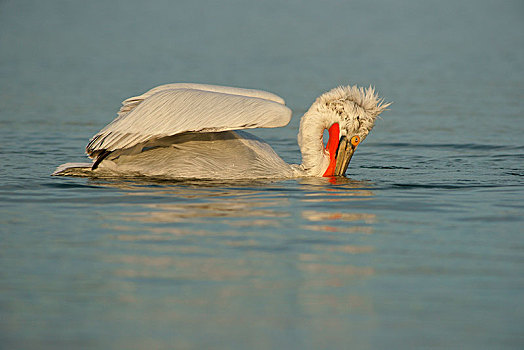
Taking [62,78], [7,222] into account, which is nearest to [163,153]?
[7,222]

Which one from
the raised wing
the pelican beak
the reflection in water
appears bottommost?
the reflection in water

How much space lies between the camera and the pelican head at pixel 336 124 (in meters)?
7.29

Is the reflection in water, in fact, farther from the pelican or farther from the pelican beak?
the pelican beak

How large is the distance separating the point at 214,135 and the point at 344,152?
4.01ft

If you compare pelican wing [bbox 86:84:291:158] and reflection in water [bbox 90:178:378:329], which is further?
pelican wing [bbox 86:84:291:158]

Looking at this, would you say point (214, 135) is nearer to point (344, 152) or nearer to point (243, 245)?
point (344, 152)

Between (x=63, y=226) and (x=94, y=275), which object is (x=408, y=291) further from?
(x=63, y=226)

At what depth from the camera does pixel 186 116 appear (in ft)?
21.2

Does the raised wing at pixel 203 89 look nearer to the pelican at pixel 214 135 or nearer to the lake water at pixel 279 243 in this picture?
the pelican at pixel 214 135

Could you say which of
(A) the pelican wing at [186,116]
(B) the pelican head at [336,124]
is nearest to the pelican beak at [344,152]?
(B) the pelican head at [336,124]

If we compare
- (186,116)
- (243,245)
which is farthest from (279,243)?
(186,116)

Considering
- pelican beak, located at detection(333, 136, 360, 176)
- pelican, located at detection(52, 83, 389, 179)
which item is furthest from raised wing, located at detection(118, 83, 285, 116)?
pelican beak, located at detection(333, 136, 360, 176)

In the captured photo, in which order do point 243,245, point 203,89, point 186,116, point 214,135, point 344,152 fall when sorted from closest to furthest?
point 243,245
point 186,116
point 214,135
point 203,89
point 344,152

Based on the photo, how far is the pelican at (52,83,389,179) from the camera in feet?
21.2
